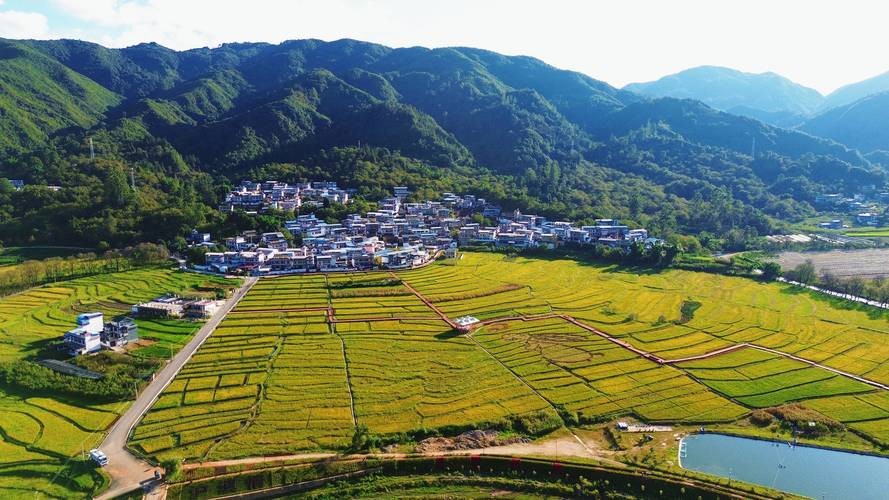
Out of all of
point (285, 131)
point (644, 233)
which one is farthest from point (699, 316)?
point (285, 131)

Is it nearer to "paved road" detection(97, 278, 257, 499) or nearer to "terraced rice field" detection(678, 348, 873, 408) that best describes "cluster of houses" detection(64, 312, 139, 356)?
"paved road" detection(97, 278, 257, 499)

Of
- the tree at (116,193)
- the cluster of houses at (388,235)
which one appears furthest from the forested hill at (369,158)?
the cluster of houses at (388,235)

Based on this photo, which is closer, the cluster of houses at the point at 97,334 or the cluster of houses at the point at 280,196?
the cluster of houses at the point at 97,334

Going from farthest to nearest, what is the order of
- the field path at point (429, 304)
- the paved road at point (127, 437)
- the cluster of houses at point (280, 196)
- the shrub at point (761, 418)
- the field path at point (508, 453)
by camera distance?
1. the cluster of houses at point (280, 196)
2. the field path at point (429, 304)
3. the shrub at point (761, 418)
4. the field path at point (508, 453)
5. the paved road at point (127, 437)

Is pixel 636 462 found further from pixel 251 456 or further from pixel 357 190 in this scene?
pixel 357 190

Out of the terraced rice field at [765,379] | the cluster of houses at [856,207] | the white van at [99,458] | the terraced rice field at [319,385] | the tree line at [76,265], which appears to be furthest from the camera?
the cluster of houses at [856,207]

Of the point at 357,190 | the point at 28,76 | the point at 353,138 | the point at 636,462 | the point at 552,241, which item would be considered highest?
the point at 28,76

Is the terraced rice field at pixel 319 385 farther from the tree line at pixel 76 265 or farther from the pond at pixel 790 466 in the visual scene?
the tree line at pixel 76 265
